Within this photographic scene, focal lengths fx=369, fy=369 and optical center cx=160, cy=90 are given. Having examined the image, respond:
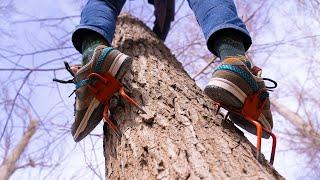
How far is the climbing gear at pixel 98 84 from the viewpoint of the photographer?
1281mm

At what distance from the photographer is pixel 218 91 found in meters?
1.20

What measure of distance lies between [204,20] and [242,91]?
44cm

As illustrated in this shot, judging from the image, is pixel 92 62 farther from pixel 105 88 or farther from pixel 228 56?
pixel 228 56

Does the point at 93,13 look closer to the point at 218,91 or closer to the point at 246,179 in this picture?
the point at 218,91

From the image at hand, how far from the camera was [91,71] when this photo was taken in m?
1.28

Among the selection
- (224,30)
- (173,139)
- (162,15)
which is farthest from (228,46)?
(162,15)

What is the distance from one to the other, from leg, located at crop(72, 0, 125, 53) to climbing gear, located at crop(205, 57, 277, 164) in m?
0.50

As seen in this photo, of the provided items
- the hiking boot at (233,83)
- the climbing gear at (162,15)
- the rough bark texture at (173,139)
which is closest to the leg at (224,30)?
the hiking boot at (233,83)

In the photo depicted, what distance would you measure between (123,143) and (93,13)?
0.60 metres

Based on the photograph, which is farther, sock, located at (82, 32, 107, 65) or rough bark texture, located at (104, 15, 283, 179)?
sock, located at (82, 32, 107, 65)

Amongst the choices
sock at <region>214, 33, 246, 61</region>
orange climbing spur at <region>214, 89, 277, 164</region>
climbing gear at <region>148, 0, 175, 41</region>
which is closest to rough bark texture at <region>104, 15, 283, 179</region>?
orange climbing spur at <region>214, 89, 277, 164</region>

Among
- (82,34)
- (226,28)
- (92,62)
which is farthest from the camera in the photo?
(82,34)

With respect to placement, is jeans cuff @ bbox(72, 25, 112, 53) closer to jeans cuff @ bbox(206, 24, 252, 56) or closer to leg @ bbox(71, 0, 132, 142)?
leg @ bbox(71, 0, 132, 142)

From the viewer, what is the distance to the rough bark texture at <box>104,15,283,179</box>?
103cm
